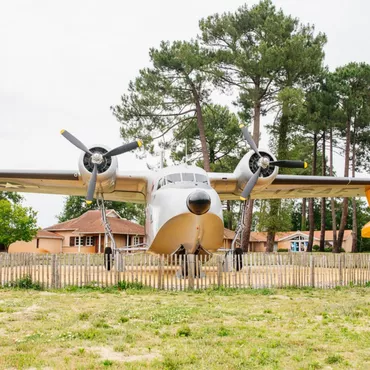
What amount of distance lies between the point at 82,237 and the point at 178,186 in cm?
2968

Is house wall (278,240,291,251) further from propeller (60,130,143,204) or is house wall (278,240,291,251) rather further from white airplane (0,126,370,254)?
propeller (60,130,143,204)

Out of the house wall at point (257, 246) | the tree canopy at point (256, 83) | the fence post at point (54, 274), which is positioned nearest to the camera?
the fence post at point (54, 274)

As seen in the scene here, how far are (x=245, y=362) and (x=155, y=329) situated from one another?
6.77ft

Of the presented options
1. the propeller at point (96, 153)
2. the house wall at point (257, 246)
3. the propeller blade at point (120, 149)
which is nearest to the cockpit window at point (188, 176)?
Answer: the propeller at point (96, 153)

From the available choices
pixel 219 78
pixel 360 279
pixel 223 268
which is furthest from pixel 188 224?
pixel 219 78

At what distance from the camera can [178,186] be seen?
1447 cm

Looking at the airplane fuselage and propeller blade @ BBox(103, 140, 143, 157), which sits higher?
propeller blade @ BBox(103, 140, 143, 157)

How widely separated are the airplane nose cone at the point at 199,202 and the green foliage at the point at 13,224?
24.9 meters

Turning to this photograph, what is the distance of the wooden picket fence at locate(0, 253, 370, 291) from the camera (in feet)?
38.4

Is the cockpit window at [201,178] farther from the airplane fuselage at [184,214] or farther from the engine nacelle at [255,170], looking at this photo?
the engine nacelle at [255,170]

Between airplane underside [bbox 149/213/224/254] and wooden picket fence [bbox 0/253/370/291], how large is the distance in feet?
4.46

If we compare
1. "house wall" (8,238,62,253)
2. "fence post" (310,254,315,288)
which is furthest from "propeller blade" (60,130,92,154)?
"house wall" (8,238,62,253)

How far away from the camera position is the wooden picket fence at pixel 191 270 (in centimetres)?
1171

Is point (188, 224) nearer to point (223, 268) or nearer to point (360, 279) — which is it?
point (223, 268)
